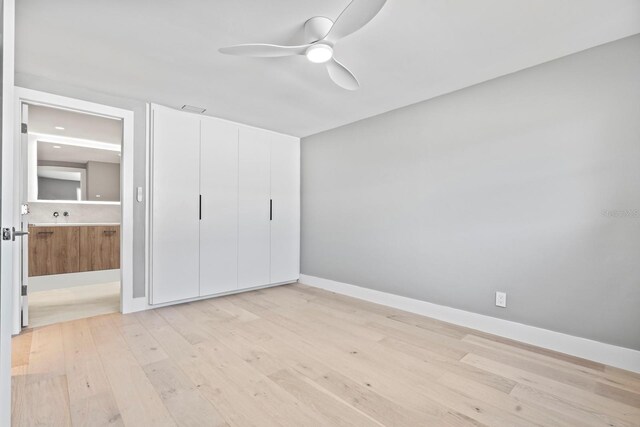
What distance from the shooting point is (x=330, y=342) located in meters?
2.49

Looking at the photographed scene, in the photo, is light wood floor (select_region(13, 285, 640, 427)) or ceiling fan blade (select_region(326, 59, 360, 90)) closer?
light wood floor (select_region(13, 285, 640, 427))

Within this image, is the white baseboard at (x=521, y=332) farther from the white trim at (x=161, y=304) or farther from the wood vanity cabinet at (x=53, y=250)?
the wood vanity cabinet at (x=53, y=250)

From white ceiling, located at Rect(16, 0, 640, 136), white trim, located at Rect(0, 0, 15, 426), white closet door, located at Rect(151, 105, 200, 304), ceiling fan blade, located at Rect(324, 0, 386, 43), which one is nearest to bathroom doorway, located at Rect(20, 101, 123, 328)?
white closet door, located at Rect(151, 105, 200, 304)

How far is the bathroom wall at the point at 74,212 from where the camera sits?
5.07 meters

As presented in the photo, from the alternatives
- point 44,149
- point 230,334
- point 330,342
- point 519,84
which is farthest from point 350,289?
point 44,149

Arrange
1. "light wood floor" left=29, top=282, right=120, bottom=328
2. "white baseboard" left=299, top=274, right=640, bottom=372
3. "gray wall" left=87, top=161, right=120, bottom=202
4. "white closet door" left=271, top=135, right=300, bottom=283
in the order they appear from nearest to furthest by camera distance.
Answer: "white baseboard" left=299, top=274, right=640, bottom=372, "light wood floor" left=29, top=282, right=120, bottom=328, "white closet door" left=271, top=135, right=300, bottom=283, "gray wall" left=87, top=161, right=120, bottom=202

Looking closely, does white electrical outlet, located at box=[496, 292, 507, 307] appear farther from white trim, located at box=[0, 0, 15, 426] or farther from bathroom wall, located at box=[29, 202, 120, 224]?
bathroom wall, located at box=[29, 202, 120, 224]

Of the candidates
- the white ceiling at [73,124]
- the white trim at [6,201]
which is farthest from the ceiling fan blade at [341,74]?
the white ceiling at [73,124]

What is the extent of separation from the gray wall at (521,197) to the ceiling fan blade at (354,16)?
5.55 ft

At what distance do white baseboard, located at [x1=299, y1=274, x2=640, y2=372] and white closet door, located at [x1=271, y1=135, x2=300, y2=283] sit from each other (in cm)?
128

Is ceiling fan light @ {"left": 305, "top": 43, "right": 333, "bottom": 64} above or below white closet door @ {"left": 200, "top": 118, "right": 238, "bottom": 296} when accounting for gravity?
above

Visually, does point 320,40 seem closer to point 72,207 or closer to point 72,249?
point 72,249

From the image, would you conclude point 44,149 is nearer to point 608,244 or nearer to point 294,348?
point 294,348

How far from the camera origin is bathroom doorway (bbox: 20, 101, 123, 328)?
418 cm
